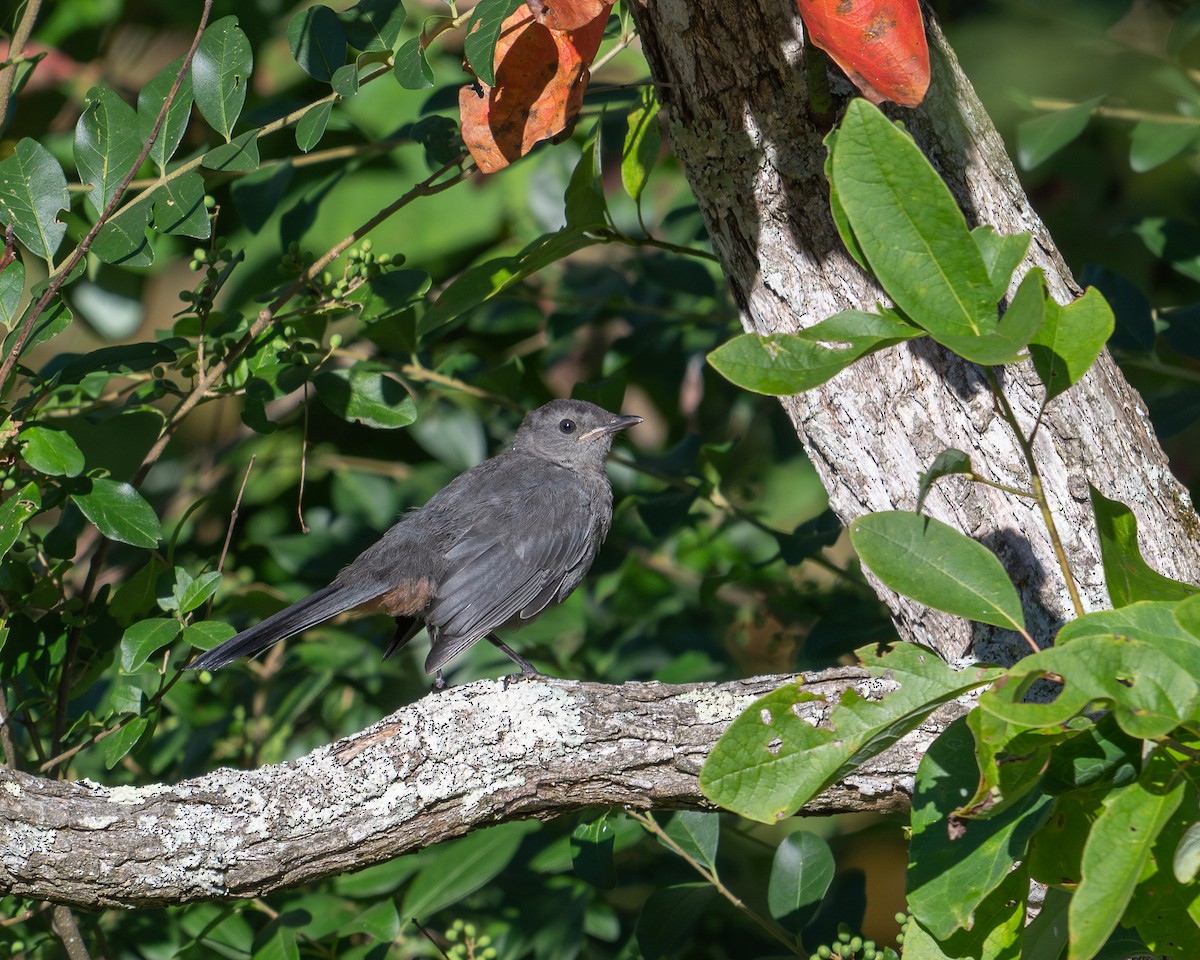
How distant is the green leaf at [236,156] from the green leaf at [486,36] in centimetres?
64

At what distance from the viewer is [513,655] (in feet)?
12.9

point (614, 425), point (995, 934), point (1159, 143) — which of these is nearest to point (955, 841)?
point (995, 934)

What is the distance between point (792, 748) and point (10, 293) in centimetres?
200

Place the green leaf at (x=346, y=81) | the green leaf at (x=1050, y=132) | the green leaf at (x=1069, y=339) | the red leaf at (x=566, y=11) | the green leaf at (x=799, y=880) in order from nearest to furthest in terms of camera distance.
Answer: the green leaf at (x=1069, y=339) → the red leaf at (x=566, y=11) → the green leaf at (x=346, y=81) → the green leaf at (x=799, y=880) → the green leaf at (x=1050, y=132)

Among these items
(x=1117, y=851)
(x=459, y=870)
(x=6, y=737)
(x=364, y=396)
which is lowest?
(x=459, y=870)

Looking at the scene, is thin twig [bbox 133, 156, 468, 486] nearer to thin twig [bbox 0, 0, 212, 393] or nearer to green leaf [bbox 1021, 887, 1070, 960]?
thin twig [bbox 0, 0, 212, 393]

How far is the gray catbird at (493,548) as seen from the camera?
3695mm

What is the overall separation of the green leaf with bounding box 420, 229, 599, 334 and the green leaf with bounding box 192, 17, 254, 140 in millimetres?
616

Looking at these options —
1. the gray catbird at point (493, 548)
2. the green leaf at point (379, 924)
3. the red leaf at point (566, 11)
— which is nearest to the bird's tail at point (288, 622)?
the gray catbird at point (493, 548)

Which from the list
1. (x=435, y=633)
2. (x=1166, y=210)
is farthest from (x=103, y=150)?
(x=1166, y=210)

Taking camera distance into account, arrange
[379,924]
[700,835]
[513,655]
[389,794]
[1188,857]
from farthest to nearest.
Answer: [513,655]
[379,924]
[700,835]
[389,794]
[1188,857]

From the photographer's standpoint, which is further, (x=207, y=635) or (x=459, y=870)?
(x=459, y=870)

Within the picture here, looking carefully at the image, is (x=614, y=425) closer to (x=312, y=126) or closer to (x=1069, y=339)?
(x=312, y=126)

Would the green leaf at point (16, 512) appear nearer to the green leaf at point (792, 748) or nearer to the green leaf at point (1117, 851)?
the green leaf at point (792, 748)
